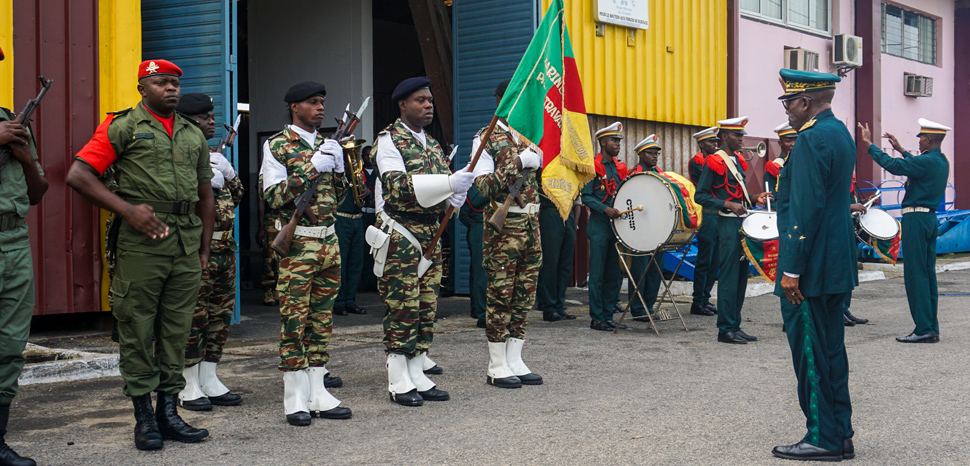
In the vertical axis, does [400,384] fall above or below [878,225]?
below

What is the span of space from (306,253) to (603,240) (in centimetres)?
463

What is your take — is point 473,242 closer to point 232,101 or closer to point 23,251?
point 232,101

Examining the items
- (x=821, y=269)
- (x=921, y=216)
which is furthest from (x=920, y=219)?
(x=821, y=269)

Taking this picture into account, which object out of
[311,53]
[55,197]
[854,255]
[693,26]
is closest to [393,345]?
[854,255]

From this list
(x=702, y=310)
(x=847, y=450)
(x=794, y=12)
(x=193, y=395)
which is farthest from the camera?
(x=794, y=12)

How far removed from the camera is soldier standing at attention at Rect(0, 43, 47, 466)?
4.06 metres

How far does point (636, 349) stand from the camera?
24.5 ft

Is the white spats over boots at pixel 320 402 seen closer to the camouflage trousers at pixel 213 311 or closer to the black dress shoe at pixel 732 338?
the camouflage trousers at pixel 213 311

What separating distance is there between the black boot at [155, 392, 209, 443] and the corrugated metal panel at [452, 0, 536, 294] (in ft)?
21.6

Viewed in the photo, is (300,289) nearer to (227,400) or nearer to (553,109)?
(227,400)

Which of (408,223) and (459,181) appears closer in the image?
(459,181)

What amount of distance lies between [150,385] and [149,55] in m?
4.96

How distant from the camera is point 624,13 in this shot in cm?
1265

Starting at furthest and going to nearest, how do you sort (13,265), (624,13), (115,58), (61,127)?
(624,13)
(115,58)
(61,127)
(13,265)
